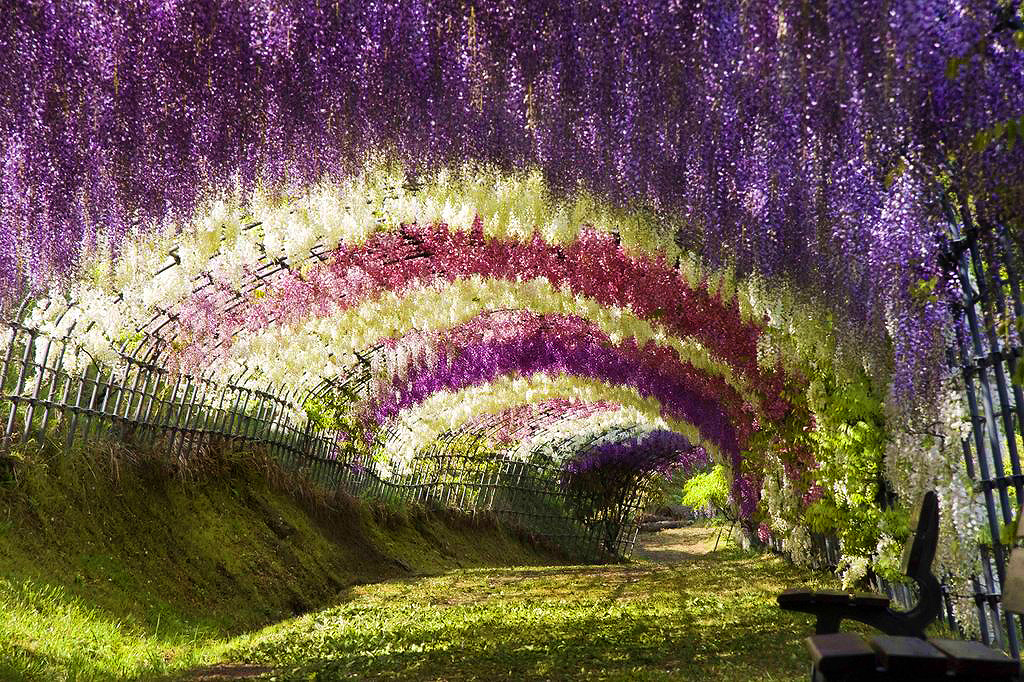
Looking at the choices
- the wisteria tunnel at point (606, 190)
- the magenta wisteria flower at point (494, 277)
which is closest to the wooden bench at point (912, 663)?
the wisteria tunnel at point (606, 190)

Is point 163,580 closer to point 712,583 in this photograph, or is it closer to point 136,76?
point 136,76

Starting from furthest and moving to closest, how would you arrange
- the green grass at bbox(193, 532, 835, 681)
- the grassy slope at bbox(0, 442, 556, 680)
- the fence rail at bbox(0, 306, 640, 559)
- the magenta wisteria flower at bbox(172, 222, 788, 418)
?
1. the magenta wisteria flower at bbox(172, 222, 788, 418)
2. the fence rail at bbox(0, 306, 640, 559)
3. the grassy slope at bbox(0, 442, 556, 680)
4. the green grass at bbox(193, 532, 835, 681)

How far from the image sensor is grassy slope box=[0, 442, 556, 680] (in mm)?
5285

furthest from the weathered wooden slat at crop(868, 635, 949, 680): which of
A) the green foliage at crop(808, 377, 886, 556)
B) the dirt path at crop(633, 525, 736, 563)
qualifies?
the dirt path at crop(633, 525, 736, 563)

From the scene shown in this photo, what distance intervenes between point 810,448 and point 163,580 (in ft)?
16.9

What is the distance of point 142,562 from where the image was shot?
24.7 ft

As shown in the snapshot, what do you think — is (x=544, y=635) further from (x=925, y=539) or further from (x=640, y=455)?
(x=640, y=455)

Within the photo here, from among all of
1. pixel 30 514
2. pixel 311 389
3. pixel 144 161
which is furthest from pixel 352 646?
pixel 311 389

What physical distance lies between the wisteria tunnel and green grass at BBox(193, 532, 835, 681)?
3.22ft

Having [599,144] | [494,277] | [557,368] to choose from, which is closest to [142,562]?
[494,277]

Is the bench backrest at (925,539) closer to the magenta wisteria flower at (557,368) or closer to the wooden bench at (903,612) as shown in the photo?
the wooden bench at (903,612)

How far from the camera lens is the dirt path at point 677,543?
93.0 ft

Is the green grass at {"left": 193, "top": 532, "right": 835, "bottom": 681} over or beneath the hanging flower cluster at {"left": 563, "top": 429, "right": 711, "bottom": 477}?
beneath

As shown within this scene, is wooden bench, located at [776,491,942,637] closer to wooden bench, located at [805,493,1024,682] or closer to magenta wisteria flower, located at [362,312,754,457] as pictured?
wooden bench, located at [805,493,1024,682]
